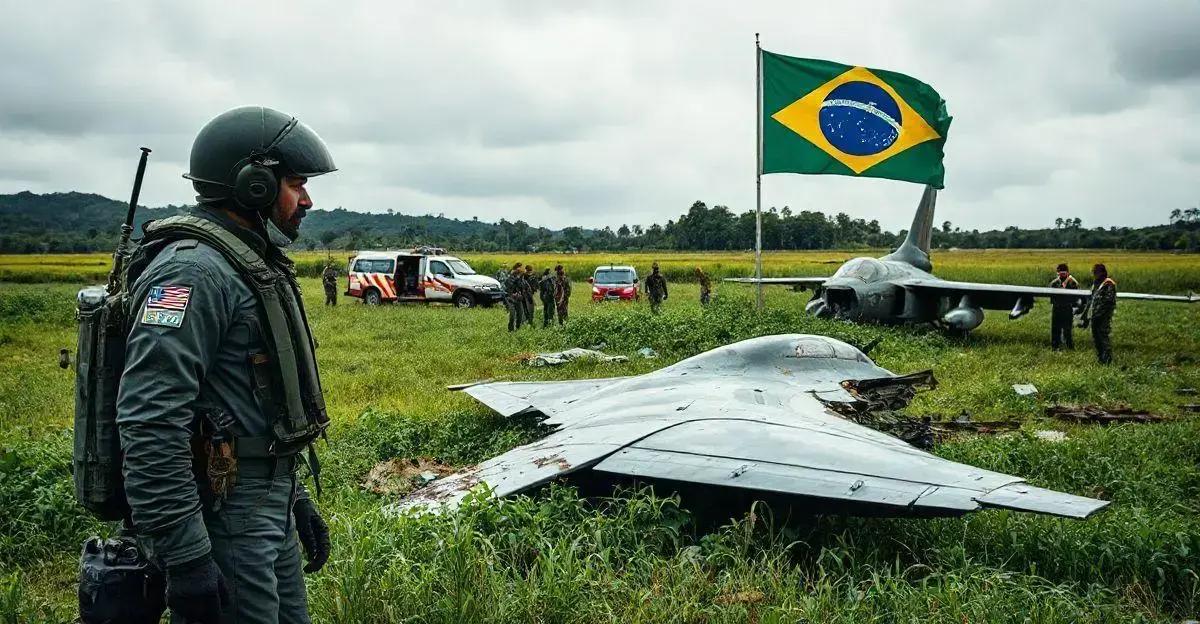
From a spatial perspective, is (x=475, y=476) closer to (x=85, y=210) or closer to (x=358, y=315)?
(x=358, y=315)

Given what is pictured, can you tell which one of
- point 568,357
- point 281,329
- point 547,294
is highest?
point 281,329

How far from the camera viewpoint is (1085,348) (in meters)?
16.1

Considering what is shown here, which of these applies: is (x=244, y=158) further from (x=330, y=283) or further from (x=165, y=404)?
(x=330, y=283)

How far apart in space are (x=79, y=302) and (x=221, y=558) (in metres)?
1.04

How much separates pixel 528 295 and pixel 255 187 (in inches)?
646

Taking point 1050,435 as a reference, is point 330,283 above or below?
above

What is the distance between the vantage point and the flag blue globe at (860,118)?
17.9 m

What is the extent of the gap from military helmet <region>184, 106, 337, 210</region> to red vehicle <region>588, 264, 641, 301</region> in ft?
83.1

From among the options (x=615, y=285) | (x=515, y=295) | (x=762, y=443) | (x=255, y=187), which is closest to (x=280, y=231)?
(x=255, y=187)

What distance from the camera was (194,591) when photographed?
95.1 inches

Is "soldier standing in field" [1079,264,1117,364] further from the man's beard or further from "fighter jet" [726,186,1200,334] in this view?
the man's beard

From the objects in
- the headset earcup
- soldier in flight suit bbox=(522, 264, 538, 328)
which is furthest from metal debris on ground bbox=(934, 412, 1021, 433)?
soldier in flight suit bbox=(522, 264, 538, 328)

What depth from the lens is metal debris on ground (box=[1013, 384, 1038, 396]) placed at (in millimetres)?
10922

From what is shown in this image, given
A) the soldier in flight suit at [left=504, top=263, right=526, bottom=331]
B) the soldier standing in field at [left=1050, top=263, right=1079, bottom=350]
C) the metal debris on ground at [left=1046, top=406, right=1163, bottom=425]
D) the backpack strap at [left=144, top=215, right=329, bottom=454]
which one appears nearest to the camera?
the backpack strap at [left=144, top=215, right=329, bottom=454]
